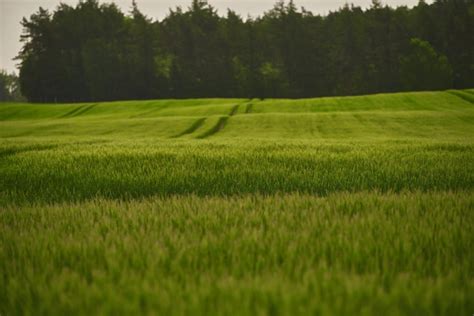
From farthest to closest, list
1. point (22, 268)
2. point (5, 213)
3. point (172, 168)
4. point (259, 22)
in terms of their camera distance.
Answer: point (259, 22)
point (172, 168)
point (5, 213)
point (22, 268)

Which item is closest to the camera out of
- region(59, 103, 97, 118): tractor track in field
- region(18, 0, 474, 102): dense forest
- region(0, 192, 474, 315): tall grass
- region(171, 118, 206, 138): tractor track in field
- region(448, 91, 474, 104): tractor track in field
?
region(0, 192, 474, 315): tall grass

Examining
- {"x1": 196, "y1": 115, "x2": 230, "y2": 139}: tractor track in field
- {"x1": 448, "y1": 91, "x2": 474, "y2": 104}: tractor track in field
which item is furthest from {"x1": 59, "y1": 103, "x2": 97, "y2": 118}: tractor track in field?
{"x1": 448, "y1": 91, "x2": 474, "y2": 104}: tractor track in field

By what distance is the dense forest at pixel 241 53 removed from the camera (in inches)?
3716

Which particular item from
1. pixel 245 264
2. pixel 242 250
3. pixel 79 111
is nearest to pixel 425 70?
pixel 79 111

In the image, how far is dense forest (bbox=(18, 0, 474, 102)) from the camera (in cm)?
9438

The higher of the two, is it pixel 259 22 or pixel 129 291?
pixel 259 22

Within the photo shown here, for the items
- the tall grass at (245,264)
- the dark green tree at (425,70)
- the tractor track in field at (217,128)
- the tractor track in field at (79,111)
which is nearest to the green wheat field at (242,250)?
the tall grass at (245,264)

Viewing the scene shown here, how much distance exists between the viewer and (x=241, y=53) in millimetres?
102188

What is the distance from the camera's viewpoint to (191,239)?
10.6 ft

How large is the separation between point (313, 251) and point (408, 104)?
49.7 meters

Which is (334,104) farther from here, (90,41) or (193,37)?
(90,41)

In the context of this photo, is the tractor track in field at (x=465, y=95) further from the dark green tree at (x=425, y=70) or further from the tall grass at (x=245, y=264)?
the tall grass at (x=245, y=264)

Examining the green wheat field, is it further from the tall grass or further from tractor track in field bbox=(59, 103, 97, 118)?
tractor track in field bbox=(59, 103, 97, 118)

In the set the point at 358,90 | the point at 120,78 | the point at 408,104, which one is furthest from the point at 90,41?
the point at 408,104
